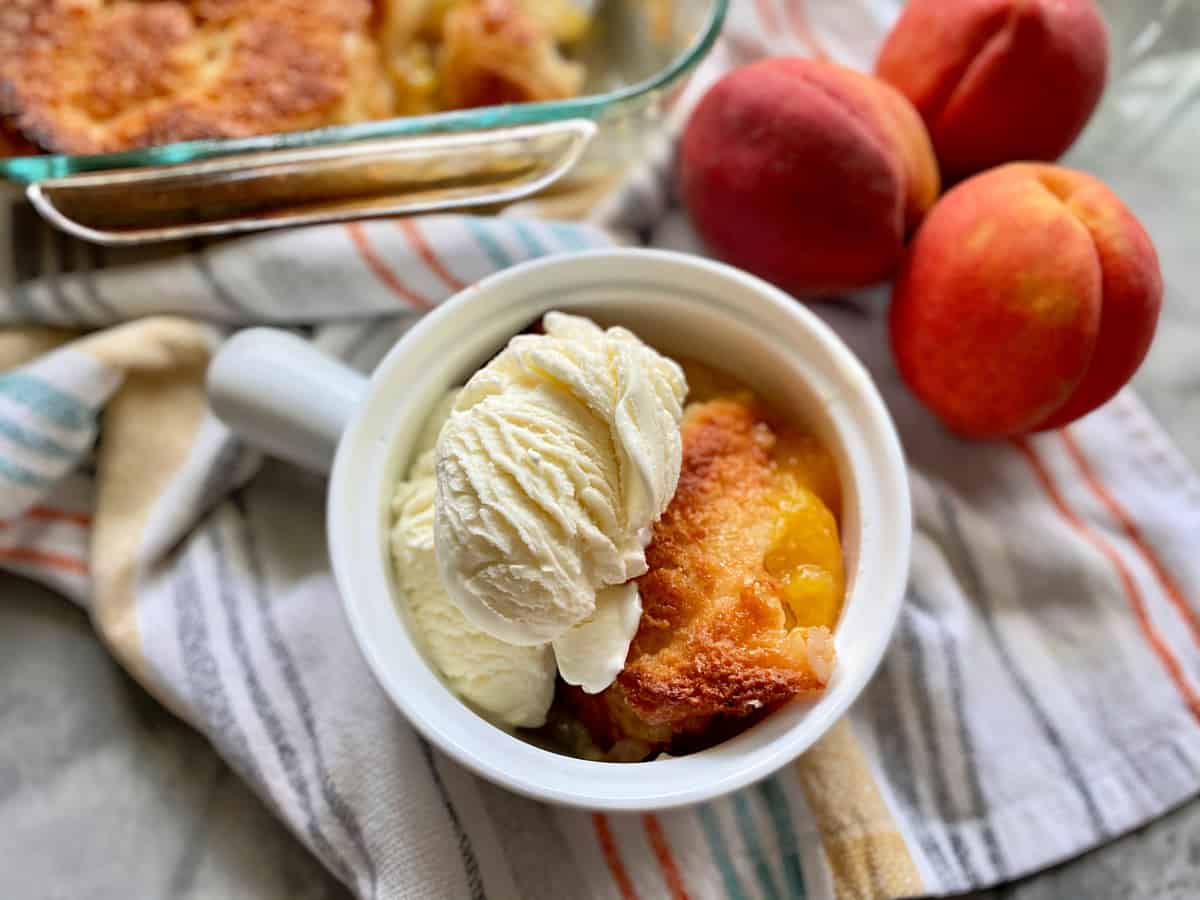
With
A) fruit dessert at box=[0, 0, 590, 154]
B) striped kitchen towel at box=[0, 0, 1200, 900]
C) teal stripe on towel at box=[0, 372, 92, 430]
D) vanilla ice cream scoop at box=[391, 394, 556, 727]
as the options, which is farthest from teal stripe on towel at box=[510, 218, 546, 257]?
teal stripe on towel at box=[0, 372, 92, 430]

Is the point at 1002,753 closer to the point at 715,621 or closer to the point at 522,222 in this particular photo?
the point at 715,621

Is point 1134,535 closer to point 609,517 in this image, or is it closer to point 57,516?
point 609,517

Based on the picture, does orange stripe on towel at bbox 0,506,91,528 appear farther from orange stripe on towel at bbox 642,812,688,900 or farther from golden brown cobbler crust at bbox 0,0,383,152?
orange stripe on towel at bbox 642,812,688,900

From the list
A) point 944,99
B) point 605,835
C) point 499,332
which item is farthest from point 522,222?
point 605,835

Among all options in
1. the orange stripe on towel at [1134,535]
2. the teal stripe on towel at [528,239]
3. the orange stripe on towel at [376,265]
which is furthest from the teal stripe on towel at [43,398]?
the orange stripe on towel at [1134,535]

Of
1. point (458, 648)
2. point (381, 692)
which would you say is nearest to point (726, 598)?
point (458, 648)

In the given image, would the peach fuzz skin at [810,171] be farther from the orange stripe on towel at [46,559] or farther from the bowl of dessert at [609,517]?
the orange stripe on towel at [46,559]
